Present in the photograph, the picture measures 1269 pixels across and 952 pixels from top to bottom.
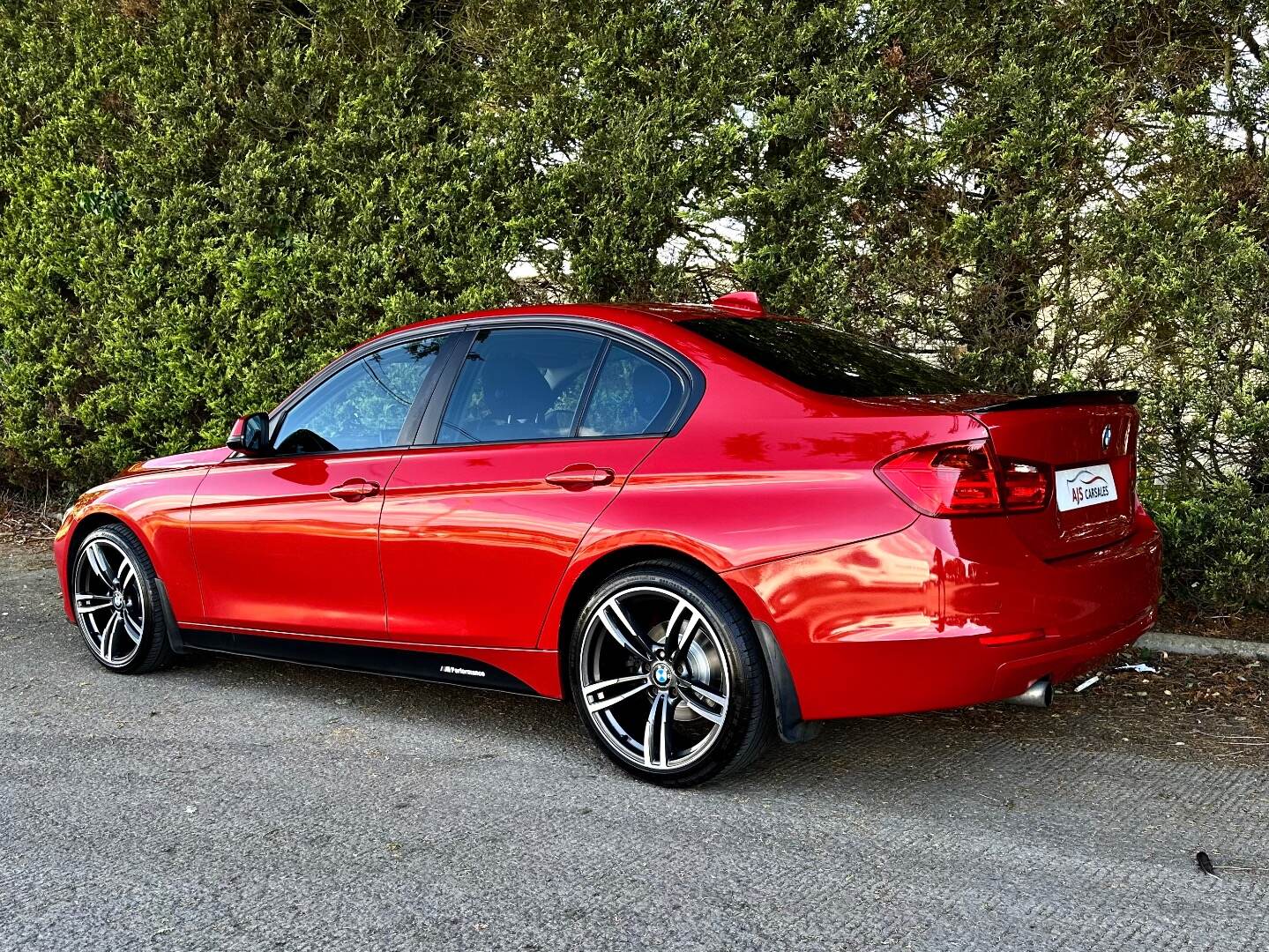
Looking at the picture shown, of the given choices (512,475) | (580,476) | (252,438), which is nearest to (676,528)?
(580,476)

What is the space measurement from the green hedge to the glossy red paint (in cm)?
169

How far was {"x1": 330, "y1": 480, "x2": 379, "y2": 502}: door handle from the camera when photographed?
466 cm

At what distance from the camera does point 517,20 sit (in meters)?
6.88

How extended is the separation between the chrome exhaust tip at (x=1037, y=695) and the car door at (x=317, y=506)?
2.35 metres

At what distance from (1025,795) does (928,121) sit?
344 centimetres

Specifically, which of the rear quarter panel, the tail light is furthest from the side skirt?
the tail light

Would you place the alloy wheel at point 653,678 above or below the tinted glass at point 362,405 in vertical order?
below

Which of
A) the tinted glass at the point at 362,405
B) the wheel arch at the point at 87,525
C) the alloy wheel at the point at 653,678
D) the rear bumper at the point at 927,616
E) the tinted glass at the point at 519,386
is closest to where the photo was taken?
the rear bumper at the point at 927,616

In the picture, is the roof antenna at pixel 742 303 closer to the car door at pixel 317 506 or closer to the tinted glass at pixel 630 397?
the tinted glass at pixel 630 397

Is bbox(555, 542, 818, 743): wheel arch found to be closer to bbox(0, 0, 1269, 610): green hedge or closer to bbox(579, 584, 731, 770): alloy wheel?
bbox(579, 584, 731, 770): alloy wheel

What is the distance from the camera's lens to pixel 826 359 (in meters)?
4.21

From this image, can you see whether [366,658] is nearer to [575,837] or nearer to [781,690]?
[575,837]

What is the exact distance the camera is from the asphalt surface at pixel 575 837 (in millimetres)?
2967

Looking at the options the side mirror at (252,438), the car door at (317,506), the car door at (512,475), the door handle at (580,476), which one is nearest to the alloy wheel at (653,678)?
the car door at (512,475)
